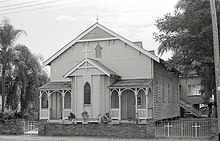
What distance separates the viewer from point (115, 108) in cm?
3011

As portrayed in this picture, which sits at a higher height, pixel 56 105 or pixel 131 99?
pixel 131 99

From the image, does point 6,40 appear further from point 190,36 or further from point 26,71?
point 190,36

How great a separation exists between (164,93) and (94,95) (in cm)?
908

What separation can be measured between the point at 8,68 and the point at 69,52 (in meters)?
5.84

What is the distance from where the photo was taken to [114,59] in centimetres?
3142

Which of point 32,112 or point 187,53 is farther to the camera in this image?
point 32,112

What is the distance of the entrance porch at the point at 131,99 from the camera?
28609mm

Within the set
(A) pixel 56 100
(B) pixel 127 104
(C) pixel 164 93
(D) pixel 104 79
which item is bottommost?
(B) pixel 127 104

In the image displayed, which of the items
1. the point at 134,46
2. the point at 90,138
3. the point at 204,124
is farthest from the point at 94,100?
the point at 204,124

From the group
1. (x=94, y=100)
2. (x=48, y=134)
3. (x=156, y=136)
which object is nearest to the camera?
(x=156, y=136)

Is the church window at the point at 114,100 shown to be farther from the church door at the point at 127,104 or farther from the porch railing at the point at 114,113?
the porch railing at the point at 114,113

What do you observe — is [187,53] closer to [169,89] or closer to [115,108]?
[115,108]

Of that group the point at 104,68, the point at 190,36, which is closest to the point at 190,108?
the point at 104,68

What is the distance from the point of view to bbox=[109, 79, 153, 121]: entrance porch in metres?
28.6
